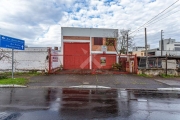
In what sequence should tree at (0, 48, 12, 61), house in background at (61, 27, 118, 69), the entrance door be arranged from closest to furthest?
tree at (0, 48, 12, 61), the entrance door, house in background at (61, 27, 118, 69)

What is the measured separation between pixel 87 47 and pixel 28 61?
431 inches

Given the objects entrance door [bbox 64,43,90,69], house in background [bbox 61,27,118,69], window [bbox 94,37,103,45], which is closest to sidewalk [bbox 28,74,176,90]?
entrance door [bbox 64,43,90,69]

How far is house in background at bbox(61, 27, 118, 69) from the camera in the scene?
83.1ft

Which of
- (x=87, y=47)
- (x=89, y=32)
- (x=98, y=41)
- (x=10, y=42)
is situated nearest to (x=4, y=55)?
(x=10, y=42)

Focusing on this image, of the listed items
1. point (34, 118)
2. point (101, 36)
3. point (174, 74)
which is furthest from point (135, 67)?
point (34, 118)

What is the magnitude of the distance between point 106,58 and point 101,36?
3.86 metres

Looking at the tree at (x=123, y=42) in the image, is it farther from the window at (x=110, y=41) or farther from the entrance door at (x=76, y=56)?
the entrance door at (x=76, y=56)

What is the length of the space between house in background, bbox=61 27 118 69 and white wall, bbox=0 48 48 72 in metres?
7.22

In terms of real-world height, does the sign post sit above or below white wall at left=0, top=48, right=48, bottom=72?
above

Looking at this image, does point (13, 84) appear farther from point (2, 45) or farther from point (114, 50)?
point (114, 50)

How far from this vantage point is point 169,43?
7131 cm

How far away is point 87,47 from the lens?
86.8 feet

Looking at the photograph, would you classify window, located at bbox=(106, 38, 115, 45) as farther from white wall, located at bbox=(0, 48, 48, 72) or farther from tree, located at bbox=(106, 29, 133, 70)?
white wall, located at bbox=(0, 48, 48, 72)

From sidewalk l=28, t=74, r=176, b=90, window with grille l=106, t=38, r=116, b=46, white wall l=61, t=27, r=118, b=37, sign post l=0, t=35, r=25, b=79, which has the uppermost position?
white wall l=61, t=27, r=118, b=37
